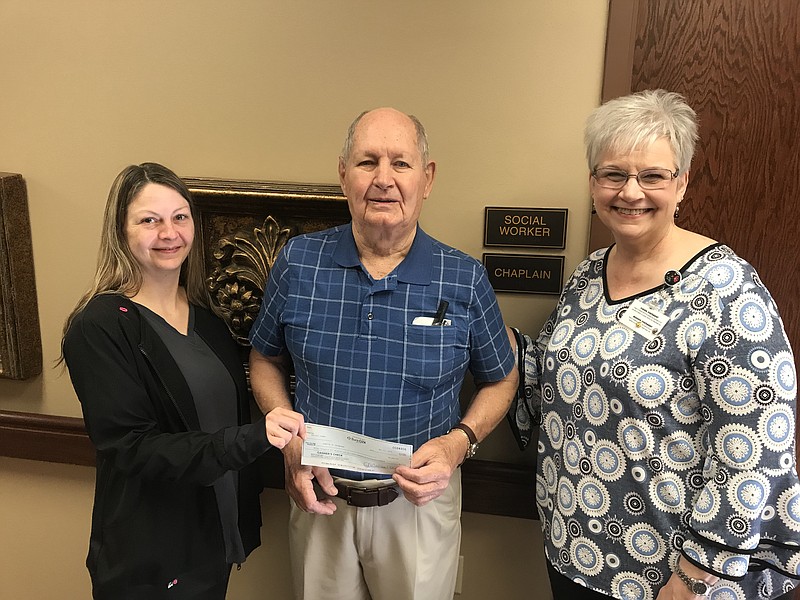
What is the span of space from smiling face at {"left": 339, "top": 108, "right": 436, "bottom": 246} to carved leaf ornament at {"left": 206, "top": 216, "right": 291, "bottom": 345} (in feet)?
1.46

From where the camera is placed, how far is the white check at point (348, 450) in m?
1.37

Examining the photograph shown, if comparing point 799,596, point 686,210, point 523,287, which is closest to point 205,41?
point 523,287

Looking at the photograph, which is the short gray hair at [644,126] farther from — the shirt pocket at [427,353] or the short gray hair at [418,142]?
the shirt pocket at [427,353]

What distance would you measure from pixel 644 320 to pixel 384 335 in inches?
22.8

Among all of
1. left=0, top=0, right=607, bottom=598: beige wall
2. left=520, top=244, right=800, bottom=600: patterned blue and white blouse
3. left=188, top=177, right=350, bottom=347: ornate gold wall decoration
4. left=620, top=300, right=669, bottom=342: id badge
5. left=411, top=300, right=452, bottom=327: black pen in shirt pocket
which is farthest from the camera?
left=188, top=177, right=350, bottom=347: ornate gold wall decoration

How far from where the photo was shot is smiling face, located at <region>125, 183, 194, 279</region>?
4.80 feet

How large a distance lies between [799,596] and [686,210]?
3.81 feet

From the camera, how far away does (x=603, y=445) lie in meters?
1.40

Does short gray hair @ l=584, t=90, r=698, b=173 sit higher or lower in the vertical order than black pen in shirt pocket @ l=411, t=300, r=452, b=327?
higher

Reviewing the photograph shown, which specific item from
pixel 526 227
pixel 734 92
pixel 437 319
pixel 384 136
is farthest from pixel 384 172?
pixel 734 92

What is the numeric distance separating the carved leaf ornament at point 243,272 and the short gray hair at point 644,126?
0.92 m

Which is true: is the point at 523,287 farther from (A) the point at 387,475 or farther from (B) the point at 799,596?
(B) the point at 799,596

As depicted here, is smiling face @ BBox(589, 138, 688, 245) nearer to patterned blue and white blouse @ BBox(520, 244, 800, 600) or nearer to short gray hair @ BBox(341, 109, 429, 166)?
patterned blue and white blouse @ BBox(520, 244, 800, 600)

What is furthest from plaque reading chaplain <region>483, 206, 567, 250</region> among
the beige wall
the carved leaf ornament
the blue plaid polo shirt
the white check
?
the white check
